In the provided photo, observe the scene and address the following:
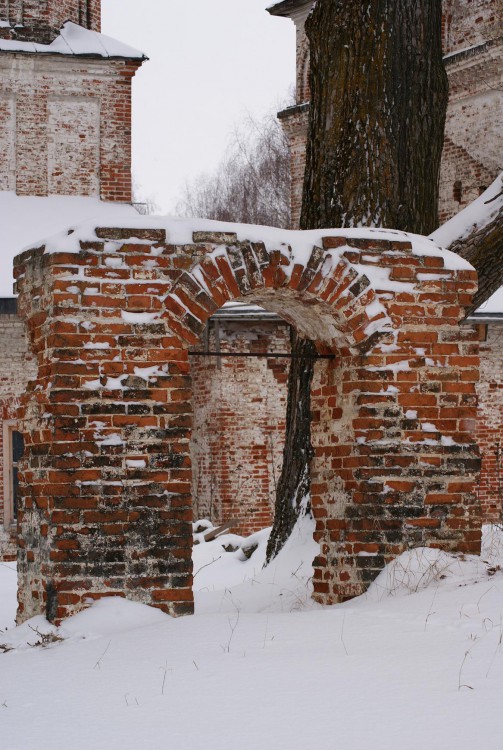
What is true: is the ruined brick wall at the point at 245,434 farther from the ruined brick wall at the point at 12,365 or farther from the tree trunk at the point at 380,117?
the tree trunk at the point at 380,117

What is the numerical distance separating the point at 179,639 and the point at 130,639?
237mm

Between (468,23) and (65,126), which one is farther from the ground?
(468,23)

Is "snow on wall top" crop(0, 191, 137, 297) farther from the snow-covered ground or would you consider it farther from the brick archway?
the snow-covered ground

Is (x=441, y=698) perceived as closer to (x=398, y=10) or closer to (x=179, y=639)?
(x=179, y=639)

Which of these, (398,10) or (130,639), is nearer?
(130,639)

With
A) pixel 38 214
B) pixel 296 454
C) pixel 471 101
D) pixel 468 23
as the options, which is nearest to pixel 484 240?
pixel 296 454

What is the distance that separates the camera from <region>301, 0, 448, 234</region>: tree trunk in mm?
7727

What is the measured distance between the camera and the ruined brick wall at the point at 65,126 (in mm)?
18000

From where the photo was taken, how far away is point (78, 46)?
18.4 m

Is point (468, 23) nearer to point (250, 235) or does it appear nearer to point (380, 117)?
point (380, 117)

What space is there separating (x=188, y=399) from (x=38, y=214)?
12182mm

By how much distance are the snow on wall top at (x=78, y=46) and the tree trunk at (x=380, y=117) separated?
36.0 ft

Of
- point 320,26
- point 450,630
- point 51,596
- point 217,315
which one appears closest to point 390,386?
point 450,630

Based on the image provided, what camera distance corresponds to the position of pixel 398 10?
25.6 ft
